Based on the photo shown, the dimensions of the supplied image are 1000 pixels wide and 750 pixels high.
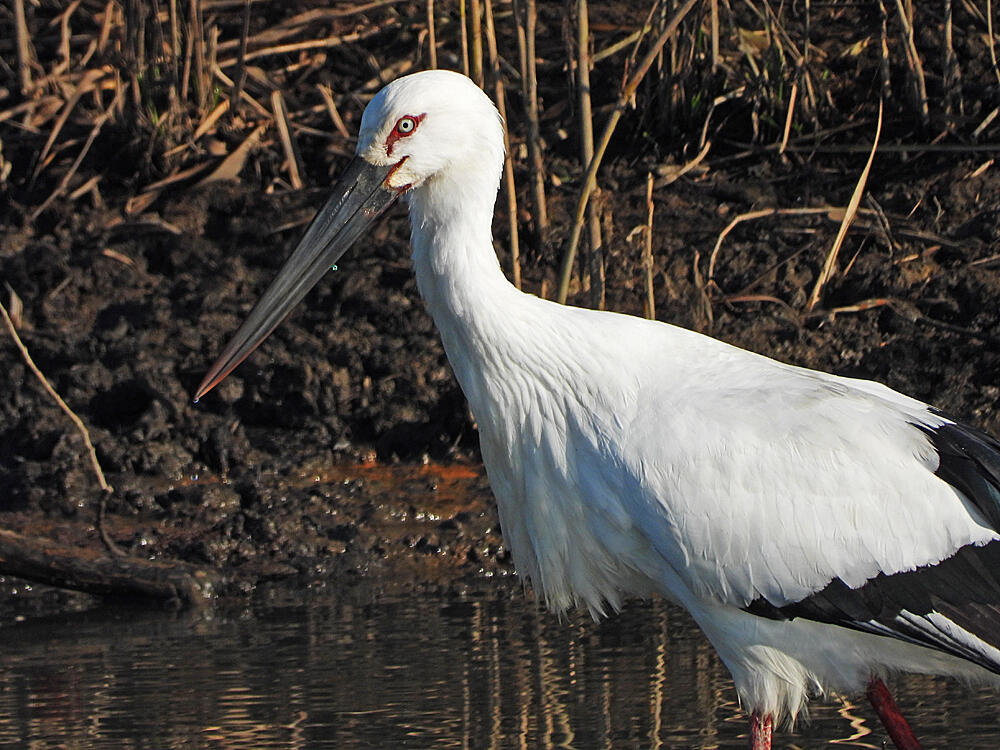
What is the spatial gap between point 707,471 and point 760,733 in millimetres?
833

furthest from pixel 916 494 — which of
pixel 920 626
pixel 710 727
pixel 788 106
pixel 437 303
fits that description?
pixel 788 106

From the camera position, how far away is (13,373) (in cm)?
840

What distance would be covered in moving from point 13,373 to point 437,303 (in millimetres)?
3753

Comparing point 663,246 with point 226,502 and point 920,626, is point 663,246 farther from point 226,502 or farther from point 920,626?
point 920,626

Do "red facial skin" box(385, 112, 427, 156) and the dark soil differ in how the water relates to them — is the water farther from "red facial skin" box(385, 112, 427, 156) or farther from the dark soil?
"red facial skin" box(385, 112, 427, 156)

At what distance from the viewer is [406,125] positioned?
17.6 feet

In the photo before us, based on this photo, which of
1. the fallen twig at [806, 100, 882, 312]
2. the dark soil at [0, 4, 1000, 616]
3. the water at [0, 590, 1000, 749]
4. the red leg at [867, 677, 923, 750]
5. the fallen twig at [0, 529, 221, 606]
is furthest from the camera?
the fallen twig at [806, 100, 882, 312]

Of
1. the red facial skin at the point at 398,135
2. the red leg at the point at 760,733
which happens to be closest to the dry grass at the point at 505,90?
the red facial skin at the point at 398,135

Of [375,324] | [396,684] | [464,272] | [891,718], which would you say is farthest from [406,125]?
[375,324]

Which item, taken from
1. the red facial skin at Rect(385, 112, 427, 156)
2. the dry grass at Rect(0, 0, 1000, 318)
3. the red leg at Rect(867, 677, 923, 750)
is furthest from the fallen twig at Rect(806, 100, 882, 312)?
the red facial skin at Rect(385, 112, 427, 156)

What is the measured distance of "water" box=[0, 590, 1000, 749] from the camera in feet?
18.6

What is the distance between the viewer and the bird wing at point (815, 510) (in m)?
5.05

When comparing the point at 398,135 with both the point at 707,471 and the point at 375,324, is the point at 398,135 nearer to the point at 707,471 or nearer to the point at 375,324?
the point at 707,471

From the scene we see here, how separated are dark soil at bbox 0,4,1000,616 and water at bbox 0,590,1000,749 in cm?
58
